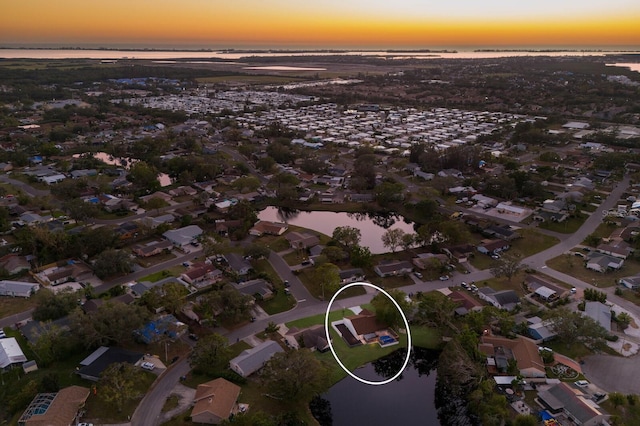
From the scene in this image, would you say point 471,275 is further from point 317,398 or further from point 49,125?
point 49,125

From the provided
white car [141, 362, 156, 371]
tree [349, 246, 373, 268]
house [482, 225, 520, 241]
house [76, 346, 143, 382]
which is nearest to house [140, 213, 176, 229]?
house [76, 346, 143, 382]

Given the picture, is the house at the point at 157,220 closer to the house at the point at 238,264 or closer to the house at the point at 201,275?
the house at the point at 201,275

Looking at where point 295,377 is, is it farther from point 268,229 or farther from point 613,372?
point 268,229

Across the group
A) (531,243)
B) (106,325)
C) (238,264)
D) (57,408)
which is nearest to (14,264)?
(106,325)

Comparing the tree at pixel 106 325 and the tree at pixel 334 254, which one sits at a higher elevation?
the tree at pixel 106 325

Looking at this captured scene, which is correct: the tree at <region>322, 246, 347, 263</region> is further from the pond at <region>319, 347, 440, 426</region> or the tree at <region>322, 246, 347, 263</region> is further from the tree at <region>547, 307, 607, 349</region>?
the tree at <region>547, 307, 607, 349</region>

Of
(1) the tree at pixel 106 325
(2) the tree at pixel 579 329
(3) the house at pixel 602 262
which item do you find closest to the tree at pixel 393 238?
(2) the tree at pixel 579 329
